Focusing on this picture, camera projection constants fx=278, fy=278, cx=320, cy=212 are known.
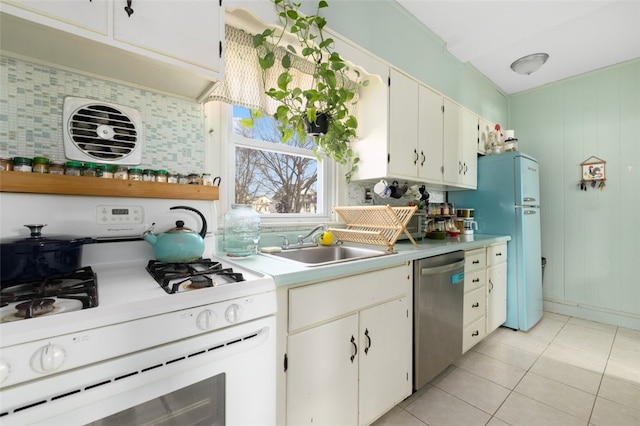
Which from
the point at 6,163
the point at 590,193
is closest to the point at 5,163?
the point at 6,163

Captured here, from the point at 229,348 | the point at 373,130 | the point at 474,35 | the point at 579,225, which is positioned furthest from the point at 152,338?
the point at 579,225

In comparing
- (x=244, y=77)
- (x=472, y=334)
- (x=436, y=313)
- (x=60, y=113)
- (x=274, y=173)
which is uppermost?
(x=244, y=77)

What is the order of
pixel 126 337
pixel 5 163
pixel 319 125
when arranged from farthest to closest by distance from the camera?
pixel 319 125
pixel 5 163
pixel 126 337

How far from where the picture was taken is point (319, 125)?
161cm

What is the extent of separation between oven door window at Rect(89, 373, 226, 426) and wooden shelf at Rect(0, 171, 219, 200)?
79cm

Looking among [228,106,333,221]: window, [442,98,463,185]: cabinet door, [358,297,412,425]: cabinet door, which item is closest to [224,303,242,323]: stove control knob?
[358,297,412,425]: cabinet door

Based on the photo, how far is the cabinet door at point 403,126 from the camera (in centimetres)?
203

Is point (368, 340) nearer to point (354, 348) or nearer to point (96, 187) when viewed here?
point (354, 348)

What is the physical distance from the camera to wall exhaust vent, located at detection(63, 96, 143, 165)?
3.65 feet

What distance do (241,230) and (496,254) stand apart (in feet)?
7.52

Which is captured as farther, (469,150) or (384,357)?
(469,150)

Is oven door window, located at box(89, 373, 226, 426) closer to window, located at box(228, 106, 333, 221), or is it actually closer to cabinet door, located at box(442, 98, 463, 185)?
window, located at box(228, 106, 333, 221)

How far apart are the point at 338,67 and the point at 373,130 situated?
635 millimetres

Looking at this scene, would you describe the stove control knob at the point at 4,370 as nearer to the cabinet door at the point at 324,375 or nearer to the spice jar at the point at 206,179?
the cabinet door at the point at 324,375
